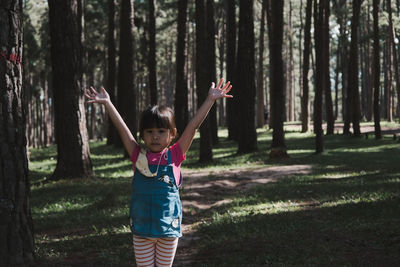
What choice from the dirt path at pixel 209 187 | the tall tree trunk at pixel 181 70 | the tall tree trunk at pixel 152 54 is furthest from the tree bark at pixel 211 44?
the dirt path at pixel 209 187

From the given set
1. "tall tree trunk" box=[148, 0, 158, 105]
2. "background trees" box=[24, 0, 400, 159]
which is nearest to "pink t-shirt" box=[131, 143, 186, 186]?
"background trees" box=[24, 0, 400, 159]

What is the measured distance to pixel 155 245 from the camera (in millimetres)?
3959

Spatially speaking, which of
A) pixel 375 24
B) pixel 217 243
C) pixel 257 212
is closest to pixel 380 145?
pixel 375 24

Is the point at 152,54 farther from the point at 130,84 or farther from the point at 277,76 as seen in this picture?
the point at 277,76

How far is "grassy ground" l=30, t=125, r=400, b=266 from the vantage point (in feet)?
20.4

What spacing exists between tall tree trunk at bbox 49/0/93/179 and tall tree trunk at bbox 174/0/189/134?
367 inches

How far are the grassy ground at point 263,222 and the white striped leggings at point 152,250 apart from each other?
2.14 m

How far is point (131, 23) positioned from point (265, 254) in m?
14.8

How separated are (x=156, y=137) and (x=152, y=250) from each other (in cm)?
92

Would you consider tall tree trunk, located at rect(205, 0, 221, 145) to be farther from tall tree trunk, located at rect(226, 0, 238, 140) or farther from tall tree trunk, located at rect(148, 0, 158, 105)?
tall tree trunk, located at rect(148, 0, 158, 105)

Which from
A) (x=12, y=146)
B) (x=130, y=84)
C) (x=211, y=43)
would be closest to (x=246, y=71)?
(x=211, y=43)

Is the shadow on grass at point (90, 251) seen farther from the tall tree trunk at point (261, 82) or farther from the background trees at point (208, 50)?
the tall tree trunk at point (261, 82)

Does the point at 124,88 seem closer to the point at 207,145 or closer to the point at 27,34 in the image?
the point at 207,145

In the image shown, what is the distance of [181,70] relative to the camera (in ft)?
72.5
